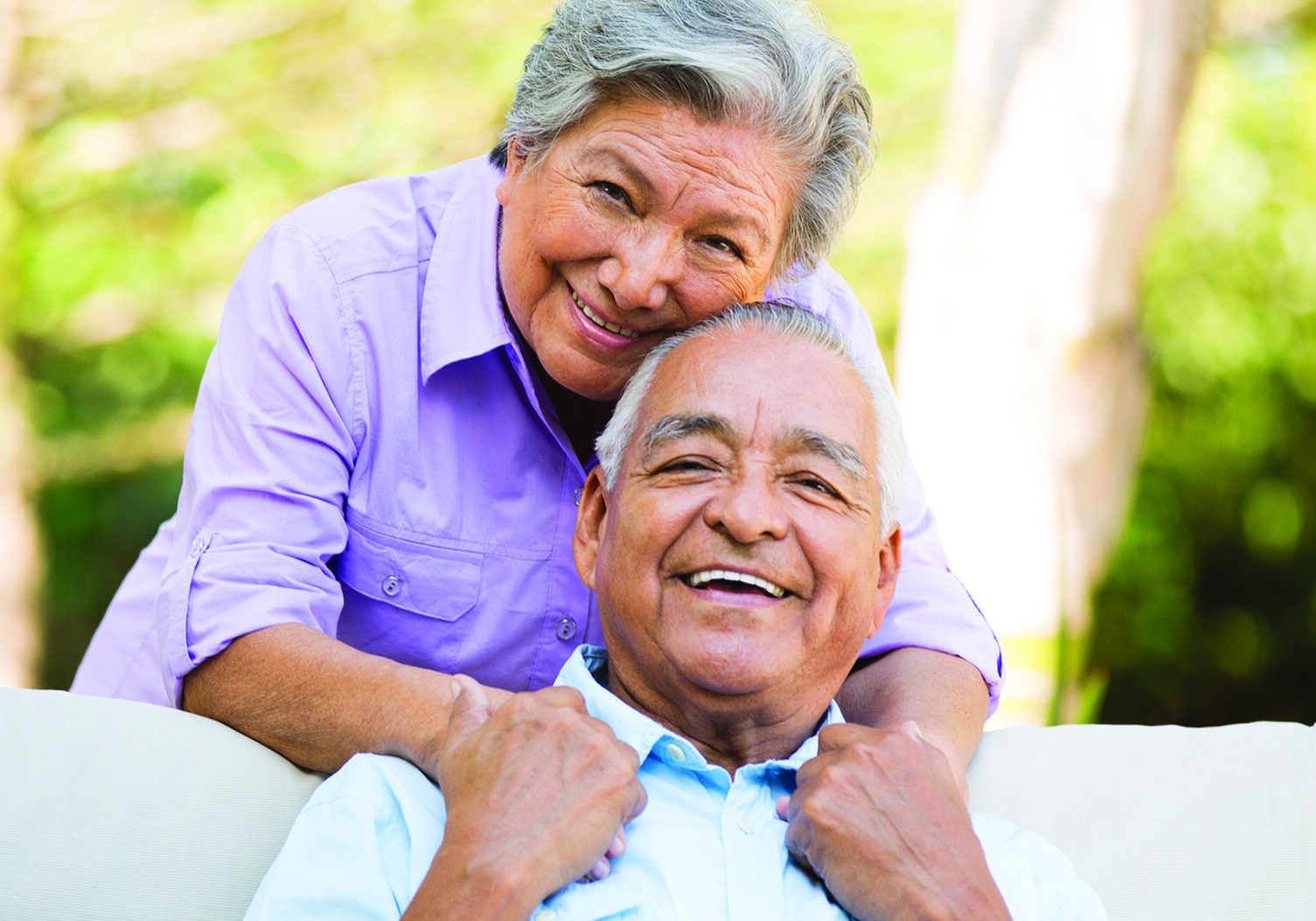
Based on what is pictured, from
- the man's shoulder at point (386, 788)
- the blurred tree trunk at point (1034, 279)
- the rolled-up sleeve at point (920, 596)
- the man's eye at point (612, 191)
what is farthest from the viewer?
the blurred tree trunk at point (1034, 279)

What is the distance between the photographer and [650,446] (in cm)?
178

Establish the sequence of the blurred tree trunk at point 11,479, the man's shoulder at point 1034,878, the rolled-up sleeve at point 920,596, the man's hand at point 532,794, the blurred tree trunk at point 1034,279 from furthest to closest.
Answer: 1. the blurred tree trunk at point 11,479
2. the blurred tree trunk at point 1034,279
3. the rolled-up sleeve at point 920,596
4. the man's shoulder at point 1034,878
5. the man's hand at point 532,794

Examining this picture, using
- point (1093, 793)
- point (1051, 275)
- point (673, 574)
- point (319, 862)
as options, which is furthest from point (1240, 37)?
point (319, 862)

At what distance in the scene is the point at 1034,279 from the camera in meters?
4.19

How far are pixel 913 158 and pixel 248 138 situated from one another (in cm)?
295

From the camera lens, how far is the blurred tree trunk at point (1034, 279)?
13.5 ft

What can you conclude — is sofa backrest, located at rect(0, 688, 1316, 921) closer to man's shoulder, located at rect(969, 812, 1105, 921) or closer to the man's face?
man's shoulder, located at rect(969, 812, 1105, 921)

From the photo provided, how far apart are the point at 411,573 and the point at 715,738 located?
0.55 m

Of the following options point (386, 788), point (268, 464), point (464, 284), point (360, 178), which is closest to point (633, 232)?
point (464, 284)

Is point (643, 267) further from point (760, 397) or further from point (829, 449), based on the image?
point (829, 449)

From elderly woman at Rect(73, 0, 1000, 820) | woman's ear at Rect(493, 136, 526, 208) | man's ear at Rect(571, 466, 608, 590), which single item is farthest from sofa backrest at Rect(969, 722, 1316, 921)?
woman's ear at Rect(493, 136, 526, 208)

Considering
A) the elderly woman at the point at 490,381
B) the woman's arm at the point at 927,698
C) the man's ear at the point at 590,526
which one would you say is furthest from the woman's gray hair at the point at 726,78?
the woman's arm at the point at 927,698

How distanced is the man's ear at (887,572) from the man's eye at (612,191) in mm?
637

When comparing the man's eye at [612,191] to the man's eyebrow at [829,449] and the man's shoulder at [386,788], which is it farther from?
the man's shoulder at [386,788]
